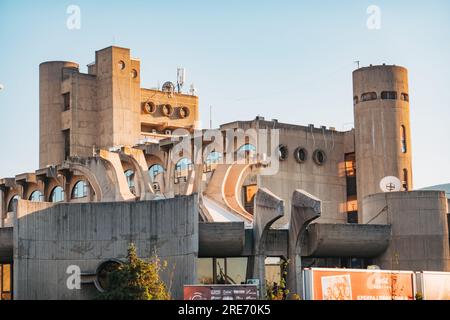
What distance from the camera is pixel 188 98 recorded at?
110 meters

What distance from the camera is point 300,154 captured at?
78.3 m

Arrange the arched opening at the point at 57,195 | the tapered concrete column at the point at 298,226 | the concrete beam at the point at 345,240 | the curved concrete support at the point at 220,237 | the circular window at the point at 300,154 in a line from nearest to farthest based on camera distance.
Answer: the tapered concrete column at the point at 298,226, the curved concrete support at the point at 220,237, the concrete beam at the point at 345,240, the circular window at the point at 300,154, the arched opening at the point at 57,195

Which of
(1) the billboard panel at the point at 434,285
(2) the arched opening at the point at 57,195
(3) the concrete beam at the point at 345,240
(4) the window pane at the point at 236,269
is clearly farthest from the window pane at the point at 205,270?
(2) the arched opening at the point at 57,195

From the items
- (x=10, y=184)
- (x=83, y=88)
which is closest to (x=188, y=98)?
(x=83, y=88)

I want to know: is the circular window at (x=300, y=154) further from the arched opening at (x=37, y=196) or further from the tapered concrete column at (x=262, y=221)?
the arched opening at (x=37, y=196)

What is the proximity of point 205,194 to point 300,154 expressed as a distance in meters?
14.0

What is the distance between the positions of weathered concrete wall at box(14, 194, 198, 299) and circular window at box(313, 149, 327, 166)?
29.5 metres

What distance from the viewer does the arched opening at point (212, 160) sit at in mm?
75125

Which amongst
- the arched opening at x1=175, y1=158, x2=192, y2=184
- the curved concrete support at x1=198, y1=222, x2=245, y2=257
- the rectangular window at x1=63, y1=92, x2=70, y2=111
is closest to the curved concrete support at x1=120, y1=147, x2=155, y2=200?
the arched opening at x1=175, y1=158, x2=192, y2=184

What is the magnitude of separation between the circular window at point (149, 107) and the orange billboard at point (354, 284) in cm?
6645

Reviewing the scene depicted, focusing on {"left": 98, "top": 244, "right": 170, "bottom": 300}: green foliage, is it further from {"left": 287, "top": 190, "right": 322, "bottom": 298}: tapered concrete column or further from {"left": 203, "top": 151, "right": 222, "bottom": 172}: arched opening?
{"left": 203, "top": 151, "right": 222, "bottom": 172}: arched opening

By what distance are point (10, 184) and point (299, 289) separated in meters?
47.8

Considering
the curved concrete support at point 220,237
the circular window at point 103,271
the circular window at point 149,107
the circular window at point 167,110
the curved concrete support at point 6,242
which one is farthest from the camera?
the circular window at point 167,110
